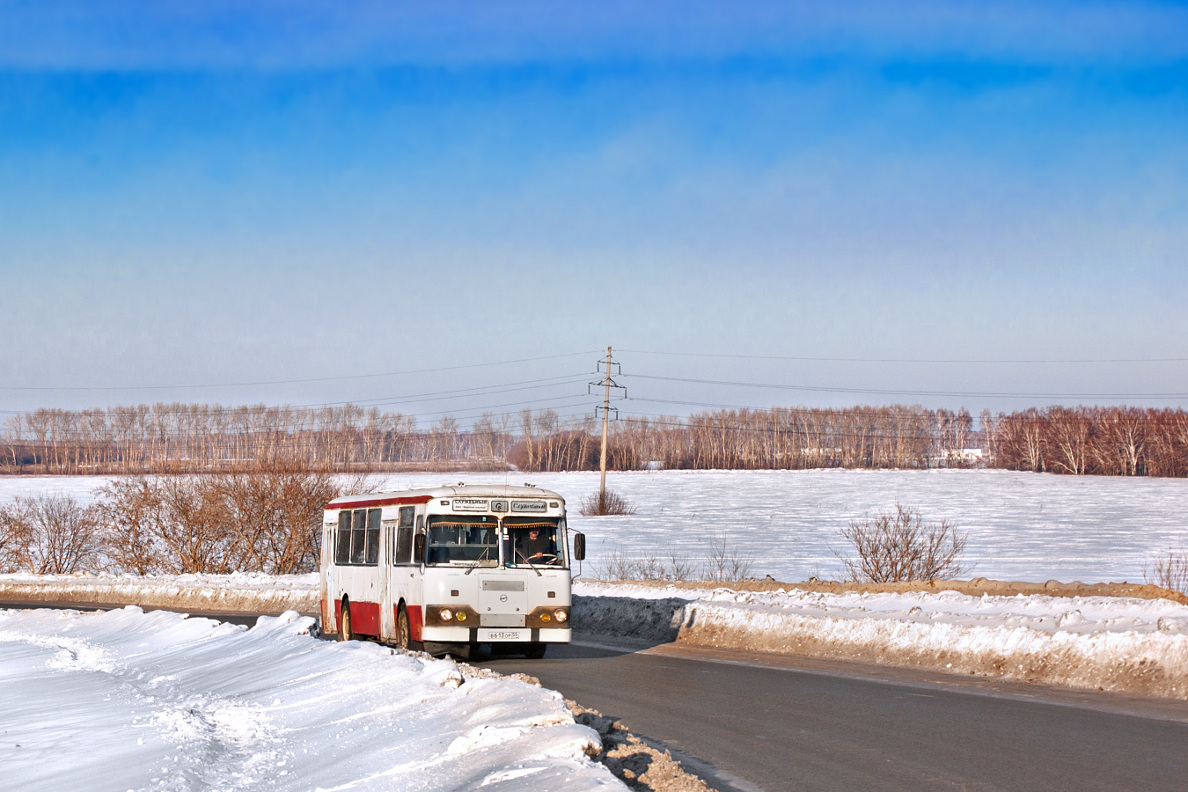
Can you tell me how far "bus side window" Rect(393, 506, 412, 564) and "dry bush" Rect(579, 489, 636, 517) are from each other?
172ft

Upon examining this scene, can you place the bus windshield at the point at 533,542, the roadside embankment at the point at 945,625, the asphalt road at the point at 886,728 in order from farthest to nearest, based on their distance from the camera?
the bus windshield at the point at 533,542
the roadside embankment at the point at 945,625
the asphalt road at the point at 886,728

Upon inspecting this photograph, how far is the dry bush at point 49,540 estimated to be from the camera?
64000 millimetres

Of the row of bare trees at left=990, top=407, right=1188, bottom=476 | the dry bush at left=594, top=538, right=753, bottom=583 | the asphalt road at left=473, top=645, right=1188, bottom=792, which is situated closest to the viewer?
the asphalt road at left=473, top=645, right=1188, bottom=792

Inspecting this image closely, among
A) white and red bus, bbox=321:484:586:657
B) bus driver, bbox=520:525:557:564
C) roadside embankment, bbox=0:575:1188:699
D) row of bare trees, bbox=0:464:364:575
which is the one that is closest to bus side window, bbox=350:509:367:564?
white and red bus, bbox=321:484:586:657

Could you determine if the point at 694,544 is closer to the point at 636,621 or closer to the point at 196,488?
the point at 196,488

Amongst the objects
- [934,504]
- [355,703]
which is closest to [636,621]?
[355,703]

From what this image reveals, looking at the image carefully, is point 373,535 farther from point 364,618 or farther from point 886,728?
point 886,728

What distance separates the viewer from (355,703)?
12508 mm

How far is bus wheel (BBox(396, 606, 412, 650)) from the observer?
20.0 m

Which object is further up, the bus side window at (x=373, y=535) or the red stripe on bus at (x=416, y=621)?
the bus side window at (x=373, y=535)

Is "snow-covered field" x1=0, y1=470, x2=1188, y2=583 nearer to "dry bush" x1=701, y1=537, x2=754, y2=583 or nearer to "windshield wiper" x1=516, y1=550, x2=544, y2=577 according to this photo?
"dry bush" x1=701, y1=537, x2=754, y2=583

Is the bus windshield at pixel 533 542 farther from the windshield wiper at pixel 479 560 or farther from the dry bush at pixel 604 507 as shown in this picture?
the dry bush at pixel 604 507

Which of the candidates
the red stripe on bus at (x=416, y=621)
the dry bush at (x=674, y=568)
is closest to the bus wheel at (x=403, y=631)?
the red stripe on bus at (x=416, y=621)

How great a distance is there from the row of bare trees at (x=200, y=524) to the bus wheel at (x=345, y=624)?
110 ft
